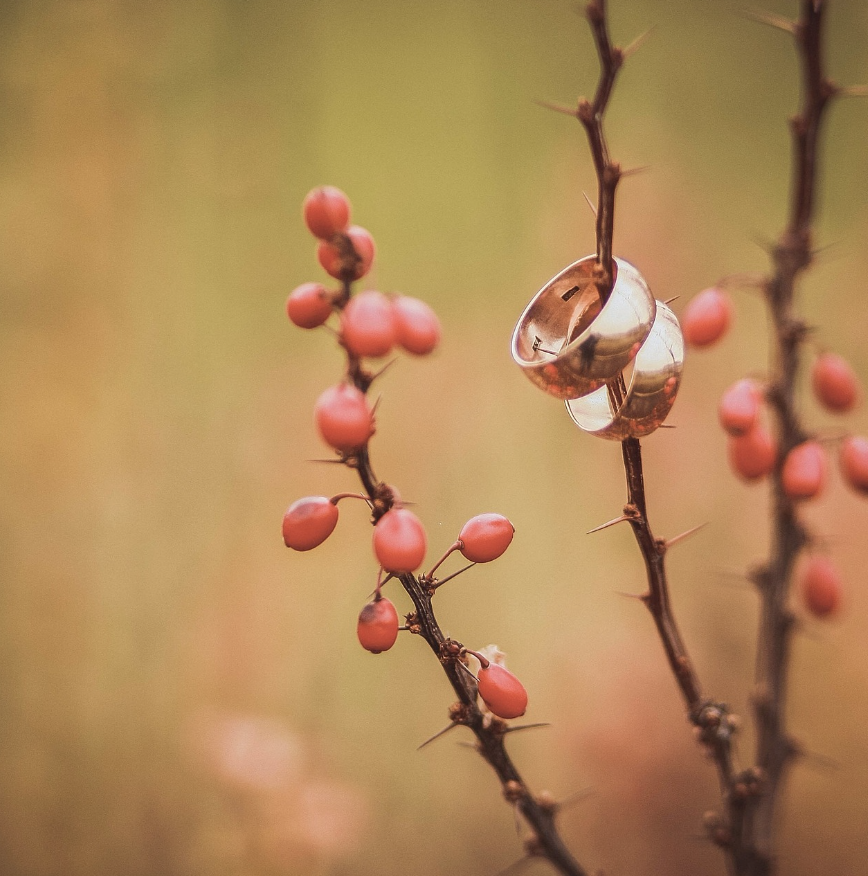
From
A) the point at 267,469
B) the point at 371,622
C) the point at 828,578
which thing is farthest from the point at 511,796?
the point at 267,469

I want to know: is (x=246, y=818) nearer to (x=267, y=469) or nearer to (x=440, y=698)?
(x=440, y=698)

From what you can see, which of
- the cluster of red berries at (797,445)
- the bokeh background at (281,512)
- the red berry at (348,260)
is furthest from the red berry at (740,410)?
the bokeh background at (281,512)

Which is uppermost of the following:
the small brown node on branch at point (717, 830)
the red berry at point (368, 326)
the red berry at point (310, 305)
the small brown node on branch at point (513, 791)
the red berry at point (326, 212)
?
the red berry at point (326, 212)

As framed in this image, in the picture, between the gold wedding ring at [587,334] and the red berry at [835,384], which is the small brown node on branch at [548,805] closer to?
the gold wedding ring at [587,334]

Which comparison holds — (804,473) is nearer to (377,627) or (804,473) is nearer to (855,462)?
(855,462)

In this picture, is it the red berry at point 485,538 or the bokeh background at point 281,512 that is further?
the bokeh background at point 281,512

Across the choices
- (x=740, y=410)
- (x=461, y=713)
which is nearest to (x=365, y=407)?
(x=461, y=713)
